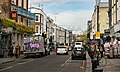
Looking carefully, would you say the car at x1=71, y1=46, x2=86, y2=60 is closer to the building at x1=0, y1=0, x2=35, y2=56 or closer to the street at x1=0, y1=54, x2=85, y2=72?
the street at x1=0, y1=54, x2=85, y2=72

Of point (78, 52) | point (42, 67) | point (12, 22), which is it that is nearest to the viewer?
point (42, 67)

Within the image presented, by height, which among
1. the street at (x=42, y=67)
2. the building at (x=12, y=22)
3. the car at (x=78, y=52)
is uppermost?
the building at (x=12, y=22)

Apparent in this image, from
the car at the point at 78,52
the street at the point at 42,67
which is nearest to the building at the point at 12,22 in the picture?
the car at the point at 78,52

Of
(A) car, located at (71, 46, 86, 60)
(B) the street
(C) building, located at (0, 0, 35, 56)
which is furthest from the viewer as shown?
(C) building, located at (0, 0, 35, 56)

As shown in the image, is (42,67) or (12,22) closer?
(42,67)

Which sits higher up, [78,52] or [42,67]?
[78,52]

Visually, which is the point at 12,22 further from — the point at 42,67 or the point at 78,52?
the point at 42,67

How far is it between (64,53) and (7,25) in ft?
63.8

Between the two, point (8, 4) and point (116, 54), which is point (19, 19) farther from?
point (116, 54)

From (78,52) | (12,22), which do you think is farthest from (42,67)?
(12,22)

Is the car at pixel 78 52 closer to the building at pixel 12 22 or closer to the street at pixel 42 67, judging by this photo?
the street at pixel 42 67

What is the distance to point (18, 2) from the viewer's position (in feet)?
197

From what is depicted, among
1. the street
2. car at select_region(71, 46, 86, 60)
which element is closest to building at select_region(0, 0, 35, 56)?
car at select_region(71, 46, 86, 60)

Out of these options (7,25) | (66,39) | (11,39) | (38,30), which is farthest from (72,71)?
(66,39)
